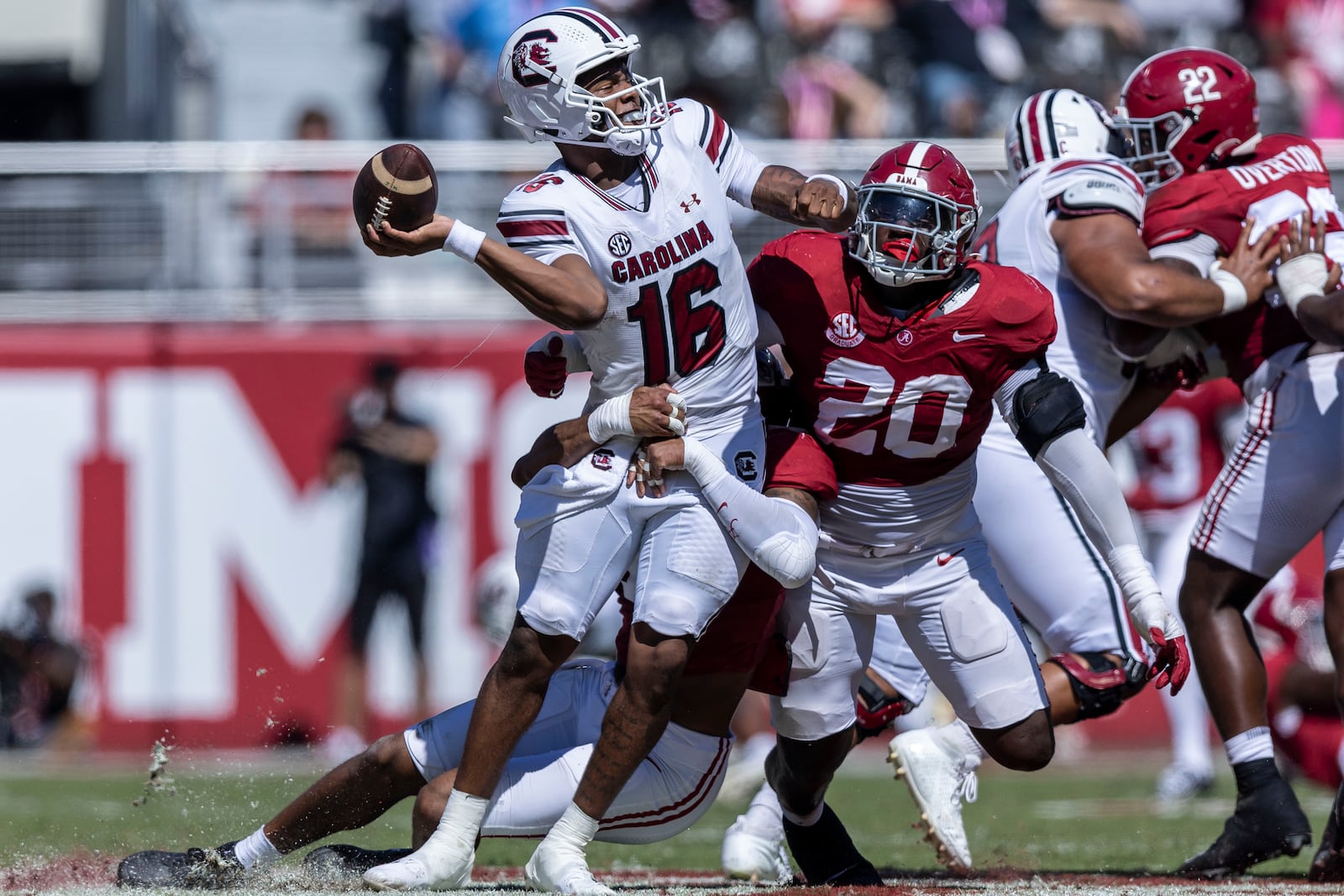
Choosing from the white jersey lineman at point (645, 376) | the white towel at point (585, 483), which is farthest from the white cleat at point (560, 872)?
the white towel at point (585, 483)

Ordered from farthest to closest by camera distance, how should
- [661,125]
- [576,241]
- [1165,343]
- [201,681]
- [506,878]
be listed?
1. [201,681]
2. [1165,343]
3. [506,878]
4. [661,125]
5. [576,241]

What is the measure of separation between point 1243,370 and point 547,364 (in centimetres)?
230

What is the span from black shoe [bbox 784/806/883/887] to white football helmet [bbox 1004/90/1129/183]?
215 centimetres

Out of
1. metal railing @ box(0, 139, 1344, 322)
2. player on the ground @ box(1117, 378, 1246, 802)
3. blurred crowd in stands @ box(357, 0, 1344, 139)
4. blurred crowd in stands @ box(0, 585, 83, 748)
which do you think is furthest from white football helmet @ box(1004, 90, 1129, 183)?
blurred crowd in stands @ box(0, 585, 83, 748)

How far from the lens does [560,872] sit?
13.8 feet

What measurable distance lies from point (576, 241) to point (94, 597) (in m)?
6.37

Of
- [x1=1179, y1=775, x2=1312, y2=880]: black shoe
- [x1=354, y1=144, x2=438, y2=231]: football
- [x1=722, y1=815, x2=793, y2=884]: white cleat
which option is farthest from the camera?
[x1=722, y1=815, x2=793, y2=884]: white cleat

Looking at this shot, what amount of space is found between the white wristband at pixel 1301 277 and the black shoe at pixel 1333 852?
141cm

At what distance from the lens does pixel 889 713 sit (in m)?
5.50

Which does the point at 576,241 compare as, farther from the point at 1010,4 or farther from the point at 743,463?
the point at 1010,4

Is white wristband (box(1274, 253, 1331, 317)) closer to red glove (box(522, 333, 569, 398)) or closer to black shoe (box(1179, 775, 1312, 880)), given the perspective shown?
black shoe (box(1179, 775, 1312, 880))

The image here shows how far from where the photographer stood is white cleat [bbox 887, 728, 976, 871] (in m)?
5.11

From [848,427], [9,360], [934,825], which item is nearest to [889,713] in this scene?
[934,825]

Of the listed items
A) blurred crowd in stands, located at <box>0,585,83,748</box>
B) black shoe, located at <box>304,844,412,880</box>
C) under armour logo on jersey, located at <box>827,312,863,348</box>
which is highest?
under armour logo on jersey, located at <box>827,312,863,348</box>
